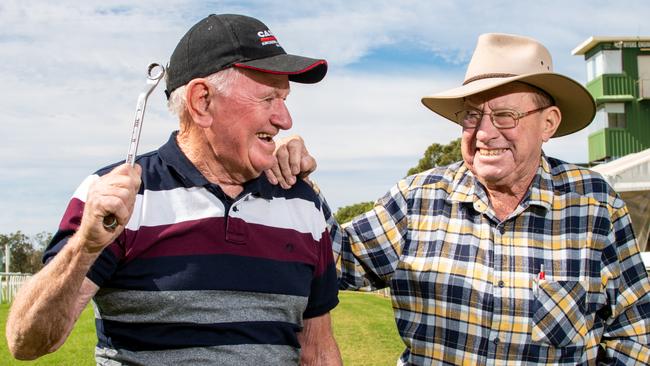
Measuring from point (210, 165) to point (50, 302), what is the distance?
71 cm

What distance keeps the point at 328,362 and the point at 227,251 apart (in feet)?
2.13

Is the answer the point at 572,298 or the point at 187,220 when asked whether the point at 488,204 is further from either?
the point at 187,220

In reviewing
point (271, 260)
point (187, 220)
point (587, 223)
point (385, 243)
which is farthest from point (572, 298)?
point (187, 220)

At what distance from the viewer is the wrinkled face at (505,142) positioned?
340 cm

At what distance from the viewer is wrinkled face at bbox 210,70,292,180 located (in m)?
2.65

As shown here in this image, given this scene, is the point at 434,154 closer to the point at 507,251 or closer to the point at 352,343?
the point at 352,343

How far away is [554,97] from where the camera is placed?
365 cm

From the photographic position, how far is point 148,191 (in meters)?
2.54

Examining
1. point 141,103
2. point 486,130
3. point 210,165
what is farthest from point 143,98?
point 486,130

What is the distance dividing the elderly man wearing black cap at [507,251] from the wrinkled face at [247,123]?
83cm

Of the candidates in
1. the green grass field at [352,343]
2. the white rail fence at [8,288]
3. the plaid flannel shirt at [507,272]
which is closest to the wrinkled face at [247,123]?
the plaid flannel shirt at [507,272]

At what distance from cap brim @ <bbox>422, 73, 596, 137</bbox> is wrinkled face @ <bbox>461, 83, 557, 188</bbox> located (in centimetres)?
6

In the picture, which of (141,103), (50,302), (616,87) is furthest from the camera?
(616,87)

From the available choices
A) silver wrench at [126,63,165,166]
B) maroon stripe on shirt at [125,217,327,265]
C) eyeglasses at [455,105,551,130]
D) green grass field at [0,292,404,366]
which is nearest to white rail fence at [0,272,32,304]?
green grass field at [0,292,404,366]
